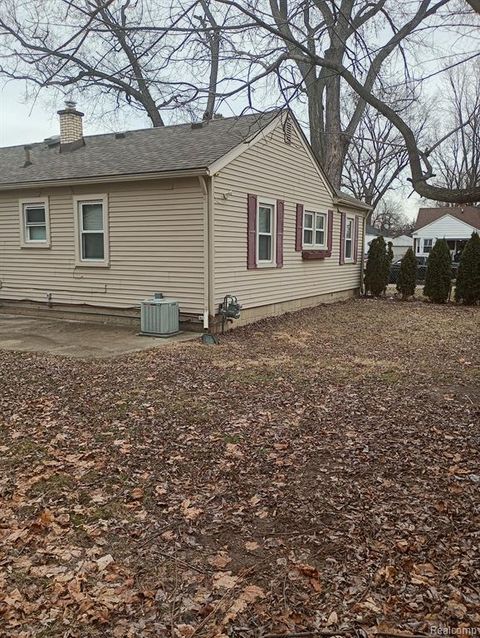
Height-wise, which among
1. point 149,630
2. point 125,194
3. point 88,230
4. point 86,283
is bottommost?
point 149,630

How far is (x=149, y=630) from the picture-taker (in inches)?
89.4

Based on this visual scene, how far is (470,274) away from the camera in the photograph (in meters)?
15.1

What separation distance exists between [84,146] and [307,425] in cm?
1068

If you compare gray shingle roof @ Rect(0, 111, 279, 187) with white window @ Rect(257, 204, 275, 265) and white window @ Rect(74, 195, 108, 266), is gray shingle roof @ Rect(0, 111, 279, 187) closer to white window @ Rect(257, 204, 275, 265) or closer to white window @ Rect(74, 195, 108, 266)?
white window @ Rect(74, 195, 108, 266)

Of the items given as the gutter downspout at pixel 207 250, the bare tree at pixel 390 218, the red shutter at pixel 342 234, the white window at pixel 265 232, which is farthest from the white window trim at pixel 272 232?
the bare tree at pixel 390 218

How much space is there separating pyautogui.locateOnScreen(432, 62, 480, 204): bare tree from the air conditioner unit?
5.10 m

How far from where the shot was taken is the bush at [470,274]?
15.0 metres

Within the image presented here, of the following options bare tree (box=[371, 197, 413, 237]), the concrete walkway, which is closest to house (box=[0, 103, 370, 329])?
the concrete walkway

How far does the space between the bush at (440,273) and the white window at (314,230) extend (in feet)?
12.8

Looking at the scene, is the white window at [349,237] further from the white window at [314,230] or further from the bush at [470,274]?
the bush at [470,274]

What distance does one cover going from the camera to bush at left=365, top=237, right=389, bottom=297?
1695cm

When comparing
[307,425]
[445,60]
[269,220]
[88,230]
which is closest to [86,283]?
[88,230]

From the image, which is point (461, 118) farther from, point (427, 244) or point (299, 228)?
point (427, 244)

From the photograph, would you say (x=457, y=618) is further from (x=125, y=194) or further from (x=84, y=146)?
(x=84, y=146)
